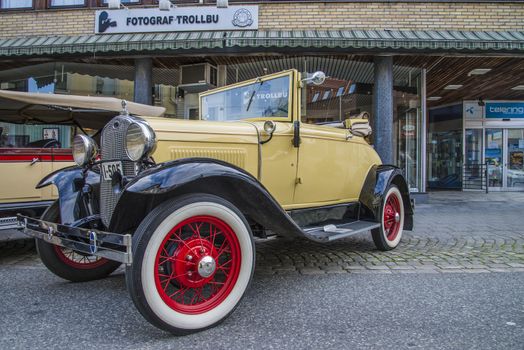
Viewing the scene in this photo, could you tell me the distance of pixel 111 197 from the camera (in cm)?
309

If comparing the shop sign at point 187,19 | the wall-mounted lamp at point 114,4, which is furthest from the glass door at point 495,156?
the wall-mounted lamp at point 114,4

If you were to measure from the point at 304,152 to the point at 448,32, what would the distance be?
20.7 feet

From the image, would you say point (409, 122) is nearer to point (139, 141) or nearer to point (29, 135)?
point (29, 135)

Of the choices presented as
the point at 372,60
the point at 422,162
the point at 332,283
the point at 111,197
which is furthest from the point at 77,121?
the point at 422,162

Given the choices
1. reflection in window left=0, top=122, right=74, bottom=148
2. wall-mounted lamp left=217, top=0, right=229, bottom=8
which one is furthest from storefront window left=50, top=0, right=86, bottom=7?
wall-mounted lamp left=217, top=0, right=229, bottom=8

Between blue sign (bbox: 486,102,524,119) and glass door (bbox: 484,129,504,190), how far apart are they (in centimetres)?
54

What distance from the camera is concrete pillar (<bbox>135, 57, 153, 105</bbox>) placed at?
28.6 feet

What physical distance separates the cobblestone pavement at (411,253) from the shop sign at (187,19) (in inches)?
202

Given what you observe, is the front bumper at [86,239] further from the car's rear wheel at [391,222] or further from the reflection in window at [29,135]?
the car's rear wheel at [391,222]

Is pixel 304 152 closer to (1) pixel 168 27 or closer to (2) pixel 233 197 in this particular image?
(2) pixel 233 197

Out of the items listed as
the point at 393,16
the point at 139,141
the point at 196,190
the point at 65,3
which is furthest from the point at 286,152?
the point at 65,3

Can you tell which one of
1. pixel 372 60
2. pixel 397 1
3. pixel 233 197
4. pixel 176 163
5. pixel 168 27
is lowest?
pixel 233 197

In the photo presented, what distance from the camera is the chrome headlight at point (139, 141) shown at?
8.88 feet

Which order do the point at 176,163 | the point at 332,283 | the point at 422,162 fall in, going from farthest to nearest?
the point at 422,162 < the point at 332,283 < the point at 176,163
